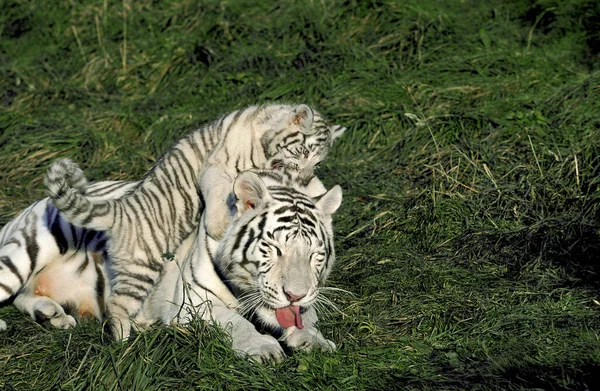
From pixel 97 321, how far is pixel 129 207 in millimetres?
657

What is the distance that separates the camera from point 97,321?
501 cm

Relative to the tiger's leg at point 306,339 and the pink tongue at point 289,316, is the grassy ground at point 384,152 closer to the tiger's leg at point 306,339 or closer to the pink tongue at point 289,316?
the tiger's leg at point 306,339

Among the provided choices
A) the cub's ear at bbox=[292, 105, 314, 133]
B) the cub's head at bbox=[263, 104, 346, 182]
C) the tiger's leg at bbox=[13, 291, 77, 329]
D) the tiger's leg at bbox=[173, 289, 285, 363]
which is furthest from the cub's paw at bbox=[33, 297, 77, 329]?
the cub's ear at bbox=[292, 105, 314, 133]

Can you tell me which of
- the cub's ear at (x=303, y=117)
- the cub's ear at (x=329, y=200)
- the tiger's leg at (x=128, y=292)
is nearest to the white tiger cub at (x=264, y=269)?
the cub's ear at (x=329, y=200)

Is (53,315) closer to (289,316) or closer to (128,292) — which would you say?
(128,292)

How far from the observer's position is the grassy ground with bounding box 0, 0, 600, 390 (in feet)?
12.6

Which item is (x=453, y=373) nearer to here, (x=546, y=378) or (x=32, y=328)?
(x=546, y=378)

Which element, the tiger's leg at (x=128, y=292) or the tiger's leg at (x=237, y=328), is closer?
the tiger's leg at (x=237, y=328)

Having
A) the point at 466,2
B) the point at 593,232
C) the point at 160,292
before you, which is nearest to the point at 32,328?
the point at 160,292

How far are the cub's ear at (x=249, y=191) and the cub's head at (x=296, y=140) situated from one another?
0.75m

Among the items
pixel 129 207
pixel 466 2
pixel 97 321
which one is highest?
pixel 129 207

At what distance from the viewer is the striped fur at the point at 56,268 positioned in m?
5.11

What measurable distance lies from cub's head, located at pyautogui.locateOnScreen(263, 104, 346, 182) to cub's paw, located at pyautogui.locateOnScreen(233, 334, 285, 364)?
1.36 m

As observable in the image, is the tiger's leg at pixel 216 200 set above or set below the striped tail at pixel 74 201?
below
